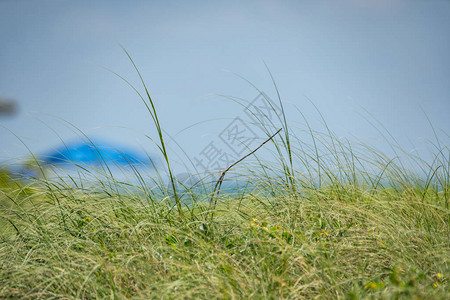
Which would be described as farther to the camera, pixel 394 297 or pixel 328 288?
pixel 328 288

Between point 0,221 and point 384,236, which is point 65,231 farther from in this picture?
point 384,236

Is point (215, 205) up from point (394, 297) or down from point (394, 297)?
up

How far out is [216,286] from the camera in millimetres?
1401

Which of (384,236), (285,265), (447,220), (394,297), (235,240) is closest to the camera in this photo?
(394,297)

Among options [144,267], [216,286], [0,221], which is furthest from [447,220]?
[0,221]

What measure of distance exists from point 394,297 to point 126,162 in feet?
6.00

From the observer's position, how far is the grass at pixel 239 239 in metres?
1.47

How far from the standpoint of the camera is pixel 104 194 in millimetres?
2367

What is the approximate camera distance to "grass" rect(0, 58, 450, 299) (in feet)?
4.82

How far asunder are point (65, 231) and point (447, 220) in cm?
240

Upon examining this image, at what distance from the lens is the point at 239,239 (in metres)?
2.01

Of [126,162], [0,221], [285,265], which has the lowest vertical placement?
[0,221]

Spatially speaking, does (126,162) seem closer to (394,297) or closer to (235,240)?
(235,240)

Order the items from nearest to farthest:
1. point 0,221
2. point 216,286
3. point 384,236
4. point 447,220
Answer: point 216,286 < point 384,236 < point 447,220 < point 0,221
